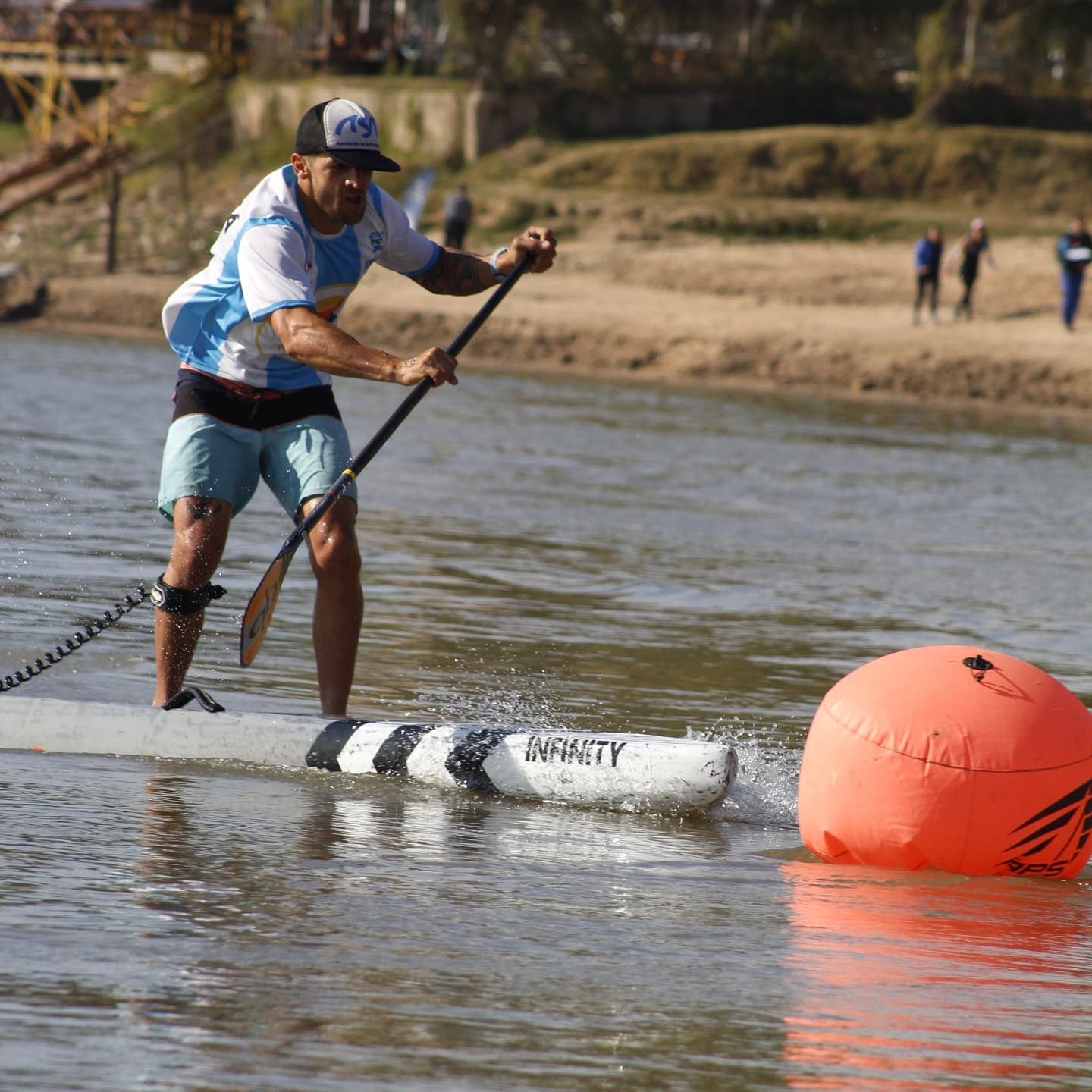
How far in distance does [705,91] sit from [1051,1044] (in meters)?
35.2

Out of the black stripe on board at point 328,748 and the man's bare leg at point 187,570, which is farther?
the man's bare leg at point 187,570

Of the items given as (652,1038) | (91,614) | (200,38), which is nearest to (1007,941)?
(652,1038)

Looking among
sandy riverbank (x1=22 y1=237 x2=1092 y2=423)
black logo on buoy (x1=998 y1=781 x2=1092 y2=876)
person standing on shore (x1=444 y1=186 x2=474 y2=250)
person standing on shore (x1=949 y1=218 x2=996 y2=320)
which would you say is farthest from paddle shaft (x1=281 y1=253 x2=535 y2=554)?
person standing on shore (x1=444 y1=186 x2=474 y2=250)

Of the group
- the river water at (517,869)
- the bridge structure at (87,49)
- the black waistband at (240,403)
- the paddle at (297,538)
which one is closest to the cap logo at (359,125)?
the paddle at (297,538)

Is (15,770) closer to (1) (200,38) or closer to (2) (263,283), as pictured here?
(2) (263,283)

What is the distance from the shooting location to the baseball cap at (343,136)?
554 centimetres

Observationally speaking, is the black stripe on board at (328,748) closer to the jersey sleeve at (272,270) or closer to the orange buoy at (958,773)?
the jersey sleeve at (272,270)

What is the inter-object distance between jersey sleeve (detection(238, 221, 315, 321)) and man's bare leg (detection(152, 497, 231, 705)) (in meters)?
0.64

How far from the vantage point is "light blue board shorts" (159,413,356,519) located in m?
5.71

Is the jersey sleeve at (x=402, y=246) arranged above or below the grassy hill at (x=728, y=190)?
above

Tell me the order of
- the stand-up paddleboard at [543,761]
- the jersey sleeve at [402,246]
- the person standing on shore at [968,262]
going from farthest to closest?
the person standing on shore at [968,262]
the jersey sleeve at [402,246]
the stand-up paddleboard at [543,761]

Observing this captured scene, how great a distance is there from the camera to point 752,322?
24469mm

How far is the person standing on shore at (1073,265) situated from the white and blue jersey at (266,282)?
18688 mm

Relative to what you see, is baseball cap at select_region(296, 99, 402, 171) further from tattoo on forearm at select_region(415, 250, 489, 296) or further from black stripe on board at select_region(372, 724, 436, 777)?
black stripe on board at select_region(372, 724, 436, 777)
